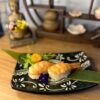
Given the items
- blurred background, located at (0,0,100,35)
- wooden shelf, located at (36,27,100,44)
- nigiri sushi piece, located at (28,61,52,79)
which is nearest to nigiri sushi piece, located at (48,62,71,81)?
nigiri sushi piece, located at (28,61,52,79)

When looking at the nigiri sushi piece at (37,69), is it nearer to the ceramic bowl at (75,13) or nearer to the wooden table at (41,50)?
the wooden table at (41,50)

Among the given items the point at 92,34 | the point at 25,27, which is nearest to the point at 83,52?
the point at 92,34

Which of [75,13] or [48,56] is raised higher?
[75,13]

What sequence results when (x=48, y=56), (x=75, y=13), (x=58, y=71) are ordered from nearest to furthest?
1. (x=58, y=71)
2. (x=48, y=56)
3. (x=75, y=13)

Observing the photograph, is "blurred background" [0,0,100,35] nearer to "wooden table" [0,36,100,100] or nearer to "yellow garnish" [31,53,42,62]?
"wooden table" [0,36,100,100]

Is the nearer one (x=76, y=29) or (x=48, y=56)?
(x=48, y=56)

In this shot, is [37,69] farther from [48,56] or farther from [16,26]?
[16,26]

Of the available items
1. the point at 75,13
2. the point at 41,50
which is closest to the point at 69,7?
the point at 75,13
